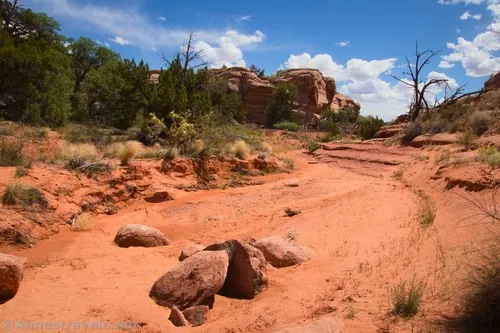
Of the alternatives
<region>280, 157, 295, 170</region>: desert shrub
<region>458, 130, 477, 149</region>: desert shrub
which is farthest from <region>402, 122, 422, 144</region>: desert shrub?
<region>280, 157, 295, 170</region>: desert shrub

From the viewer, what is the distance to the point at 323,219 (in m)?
7.70

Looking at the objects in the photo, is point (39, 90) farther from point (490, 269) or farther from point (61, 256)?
point (490, 269)

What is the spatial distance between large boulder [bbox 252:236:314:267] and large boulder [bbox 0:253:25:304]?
339 centimetres

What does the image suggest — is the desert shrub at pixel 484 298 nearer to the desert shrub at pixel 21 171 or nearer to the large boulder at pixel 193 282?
the large boulder at pixel 193 282

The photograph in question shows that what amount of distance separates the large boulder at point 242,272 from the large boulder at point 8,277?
2.48 m

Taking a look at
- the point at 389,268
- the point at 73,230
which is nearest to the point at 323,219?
the point at 389,268

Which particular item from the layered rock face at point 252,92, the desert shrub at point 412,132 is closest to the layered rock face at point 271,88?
the layered rock face at point 252,92

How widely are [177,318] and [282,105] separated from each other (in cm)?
3463

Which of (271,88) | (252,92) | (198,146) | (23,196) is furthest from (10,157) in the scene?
(271,88)

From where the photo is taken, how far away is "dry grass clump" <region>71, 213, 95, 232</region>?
7215 millimetres

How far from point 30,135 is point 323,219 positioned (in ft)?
39.0

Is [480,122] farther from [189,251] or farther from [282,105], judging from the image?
[282,105]

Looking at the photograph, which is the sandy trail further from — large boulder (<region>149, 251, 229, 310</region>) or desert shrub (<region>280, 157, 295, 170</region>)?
desert shrub (<region>280, 157, 295, 170</region>)

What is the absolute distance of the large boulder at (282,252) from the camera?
559 centimetres
